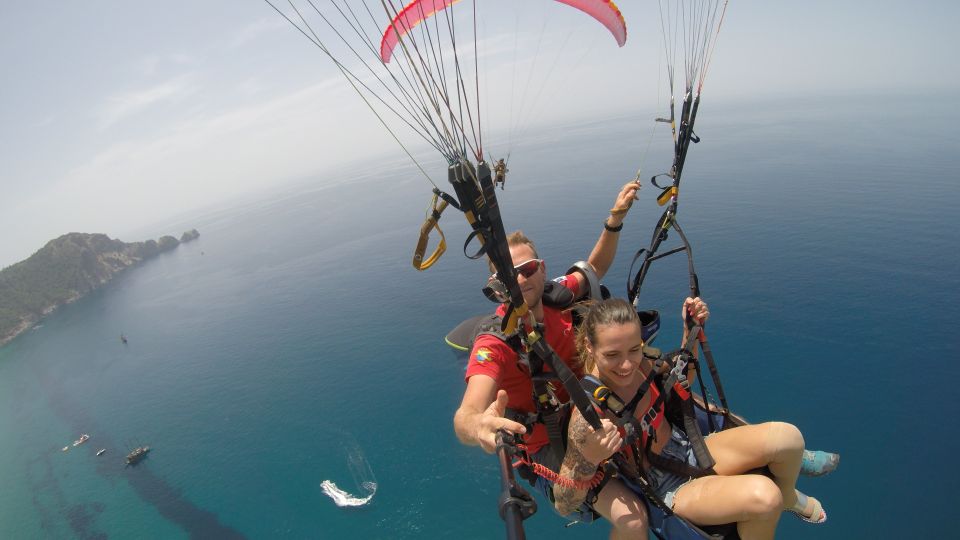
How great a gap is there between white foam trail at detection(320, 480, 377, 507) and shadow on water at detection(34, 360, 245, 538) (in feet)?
21.2

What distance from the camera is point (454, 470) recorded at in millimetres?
31219

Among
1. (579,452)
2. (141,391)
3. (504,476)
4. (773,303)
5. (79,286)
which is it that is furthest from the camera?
(79,286)

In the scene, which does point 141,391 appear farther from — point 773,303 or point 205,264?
point 773,303

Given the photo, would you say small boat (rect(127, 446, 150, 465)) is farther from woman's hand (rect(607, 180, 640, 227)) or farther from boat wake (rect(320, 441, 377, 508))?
woman's hand (rect(607, 180, 640, 227))

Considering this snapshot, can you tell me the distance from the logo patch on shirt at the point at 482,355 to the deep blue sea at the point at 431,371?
90.4 ft

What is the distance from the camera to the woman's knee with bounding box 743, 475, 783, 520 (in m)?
3.29

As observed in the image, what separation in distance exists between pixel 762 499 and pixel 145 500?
161ft

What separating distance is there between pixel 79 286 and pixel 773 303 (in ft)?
465

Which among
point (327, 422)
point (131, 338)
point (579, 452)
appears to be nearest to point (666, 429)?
point (579, 452)

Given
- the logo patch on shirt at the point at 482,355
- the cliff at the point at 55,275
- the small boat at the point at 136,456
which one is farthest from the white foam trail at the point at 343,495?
the cliff at the point at 55,275

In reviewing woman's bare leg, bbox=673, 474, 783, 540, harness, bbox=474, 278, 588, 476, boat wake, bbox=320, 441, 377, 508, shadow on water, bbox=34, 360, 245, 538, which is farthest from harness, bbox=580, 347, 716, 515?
shadow on water, bbox=34, 360, 245, 538

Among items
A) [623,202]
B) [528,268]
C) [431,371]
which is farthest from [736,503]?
[431,371]

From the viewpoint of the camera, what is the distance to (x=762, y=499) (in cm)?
330

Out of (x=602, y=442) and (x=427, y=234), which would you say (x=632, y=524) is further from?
(x=427, y=234)
